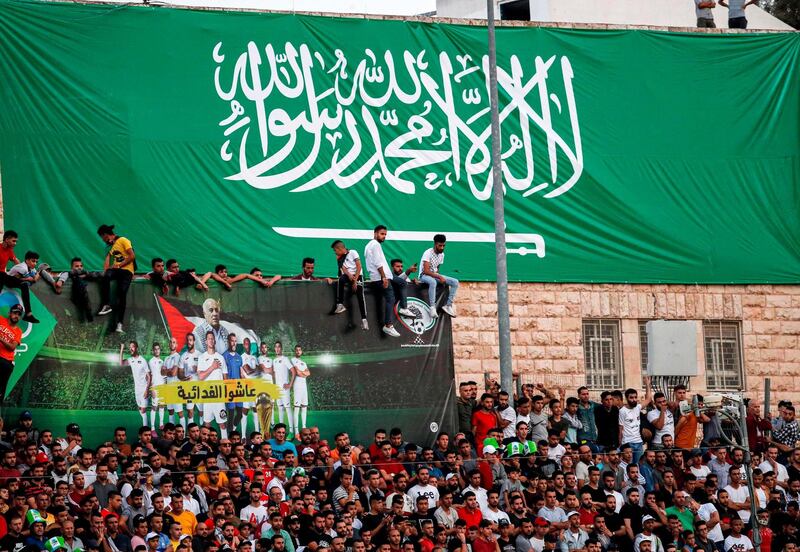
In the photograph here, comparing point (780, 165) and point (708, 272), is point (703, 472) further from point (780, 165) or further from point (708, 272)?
point (780, 165)

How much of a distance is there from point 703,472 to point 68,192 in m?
11.1

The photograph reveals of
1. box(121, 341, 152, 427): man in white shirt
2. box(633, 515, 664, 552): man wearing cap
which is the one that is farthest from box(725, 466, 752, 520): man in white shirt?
box(121, 341, 152, 427): man in white shirt

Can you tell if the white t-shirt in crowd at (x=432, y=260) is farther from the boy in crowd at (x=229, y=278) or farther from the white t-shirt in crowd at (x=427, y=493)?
the white t-shirt in crowd at (x=427, y=493)

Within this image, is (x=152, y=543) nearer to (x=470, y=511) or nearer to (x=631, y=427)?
(x=470, y=511)

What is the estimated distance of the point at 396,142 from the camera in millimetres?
29031

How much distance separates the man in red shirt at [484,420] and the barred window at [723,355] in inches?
305

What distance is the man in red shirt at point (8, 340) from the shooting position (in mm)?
21922

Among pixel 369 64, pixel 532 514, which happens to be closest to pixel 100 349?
pixel 532 514

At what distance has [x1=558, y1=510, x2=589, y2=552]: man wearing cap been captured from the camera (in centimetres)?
2177

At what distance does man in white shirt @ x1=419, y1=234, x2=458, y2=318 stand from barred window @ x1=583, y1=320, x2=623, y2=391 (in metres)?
4.95

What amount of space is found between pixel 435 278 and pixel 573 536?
5.29 metres

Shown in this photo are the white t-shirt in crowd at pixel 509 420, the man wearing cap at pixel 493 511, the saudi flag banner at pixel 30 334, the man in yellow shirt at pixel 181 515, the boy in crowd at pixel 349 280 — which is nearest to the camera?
the man in yellow shirt at pixel 181 515

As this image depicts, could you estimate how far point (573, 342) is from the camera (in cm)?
2948

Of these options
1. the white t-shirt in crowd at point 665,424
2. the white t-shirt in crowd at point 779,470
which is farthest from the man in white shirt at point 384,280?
the white t-shirt in crowd at point 779,470
